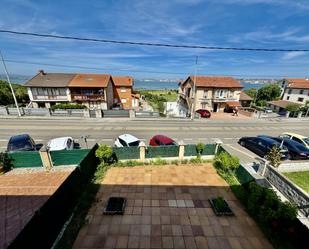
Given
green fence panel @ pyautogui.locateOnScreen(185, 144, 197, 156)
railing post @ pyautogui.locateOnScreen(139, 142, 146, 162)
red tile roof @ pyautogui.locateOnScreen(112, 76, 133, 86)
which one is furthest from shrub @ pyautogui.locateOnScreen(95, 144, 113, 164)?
red tile roof @ pyautogui.locateOnScreen(112, 76, 133, 86)

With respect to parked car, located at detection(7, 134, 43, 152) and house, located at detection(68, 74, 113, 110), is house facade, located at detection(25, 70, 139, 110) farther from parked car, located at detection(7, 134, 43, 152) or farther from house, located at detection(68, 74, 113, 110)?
parked car, located at detection(7, 134, 43, 152)

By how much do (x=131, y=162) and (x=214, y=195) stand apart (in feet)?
18.4

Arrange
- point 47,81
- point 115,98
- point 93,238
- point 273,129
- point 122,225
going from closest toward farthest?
point 93,238, point 122,225, point 273,129, point 47,81, point 115,98

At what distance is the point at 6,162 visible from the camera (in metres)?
10.7

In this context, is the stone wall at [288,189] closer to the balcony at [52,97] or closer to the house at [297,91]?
the balcony at [52,97]

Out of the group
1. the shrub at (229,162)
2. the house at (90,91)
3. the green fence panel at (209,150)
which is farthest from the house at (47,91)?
the shrub at (229,162)

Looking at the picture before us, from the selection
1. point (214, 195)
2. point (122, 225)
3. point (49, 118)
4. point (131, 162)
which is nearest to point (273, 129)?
point (214, 195)

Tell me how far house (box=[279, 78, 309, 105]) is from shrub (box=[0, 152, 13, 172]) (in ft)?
176

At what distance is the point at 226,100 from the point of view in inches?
1355

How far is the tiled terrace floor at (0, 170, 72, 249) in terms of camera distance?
6.72 m

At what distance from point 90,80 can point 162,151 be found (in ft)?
94.3

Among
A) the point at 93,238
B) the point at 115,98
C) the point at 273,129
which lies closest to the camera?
the point at 93,238

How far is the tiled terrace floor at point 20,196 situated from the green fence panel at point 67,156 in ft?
2.39

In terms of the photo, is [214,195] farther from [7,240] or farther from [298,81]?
[298,81]
